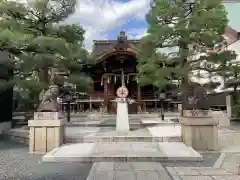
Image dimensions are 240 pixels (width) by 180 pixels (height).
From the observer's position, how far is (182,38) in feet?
33.8

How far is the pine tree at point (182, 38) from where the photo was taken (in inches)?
402

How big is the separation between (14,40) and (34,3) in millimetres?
1403

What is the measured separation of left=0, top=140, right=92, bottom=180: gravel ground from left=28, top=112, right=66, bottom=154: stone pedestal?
0.35m

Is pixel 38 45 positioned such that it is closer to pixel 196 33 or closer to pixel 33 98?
pixel 33 98

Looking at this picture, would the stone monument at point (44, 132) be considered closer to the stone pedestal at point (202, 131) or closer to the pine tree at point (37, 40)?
the pine tree at point (37, 40)

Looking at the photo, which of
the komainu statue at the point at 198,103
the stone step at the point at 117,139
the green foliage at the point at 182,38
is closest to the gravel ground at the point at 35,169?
the stone step at the point at 117,139

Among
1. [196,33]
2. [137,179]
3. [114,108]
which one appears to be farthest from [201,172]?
[114,108]

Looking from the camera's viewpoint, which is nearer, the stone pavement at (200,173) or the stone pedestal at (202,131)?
the stone pavement at (200,173)

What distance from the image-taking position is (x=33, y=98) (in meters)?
10.0

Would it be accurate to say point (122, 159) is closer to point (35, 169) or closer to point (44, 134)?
point (35, 169)

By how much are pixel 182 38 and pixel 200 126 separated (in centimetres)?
446

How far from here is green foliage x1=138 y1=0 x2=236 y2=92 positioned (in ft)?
33.5

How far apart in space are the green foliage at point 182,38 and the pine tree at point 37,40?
298 cm

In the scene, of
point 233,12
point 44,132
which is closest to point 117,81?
point 44,132
